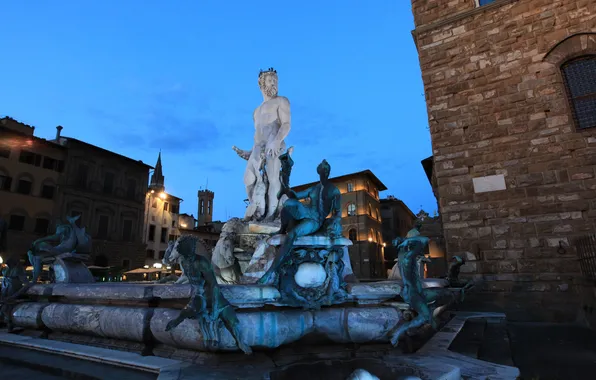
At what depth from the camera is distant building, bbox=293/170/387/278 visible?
3428 centimetres

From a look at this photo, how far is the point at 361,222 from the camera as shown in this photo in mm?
35031

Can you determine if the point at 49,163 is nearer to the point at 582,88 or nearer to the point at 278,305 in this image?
the point at 278,305

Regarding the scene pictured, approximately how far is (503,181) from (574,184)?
119 cm

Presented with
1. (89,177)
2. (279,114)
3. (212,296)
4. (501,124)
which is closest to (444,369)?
(212,296)

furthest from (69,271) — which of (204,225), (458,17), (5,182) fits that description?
(204,225)

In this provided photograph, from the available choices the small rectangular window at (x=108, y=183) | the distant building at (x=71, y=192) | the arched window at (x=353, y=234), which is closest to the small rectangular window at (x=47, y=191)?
the distant building at (x=71, y=192)

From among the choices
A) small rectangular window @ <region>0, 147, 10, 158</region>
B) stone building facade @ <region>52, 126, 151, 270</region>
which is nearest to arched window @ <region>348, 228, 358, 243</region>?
stone building facade @ <region>52, 126, 151, 270</region>

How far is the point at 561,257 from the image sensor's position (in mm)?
6504

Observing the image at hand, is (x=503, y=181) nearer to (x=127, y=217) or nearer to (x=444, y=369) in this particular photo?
(x=444, y=369)

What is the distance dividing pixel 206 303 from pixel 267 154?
4080mm

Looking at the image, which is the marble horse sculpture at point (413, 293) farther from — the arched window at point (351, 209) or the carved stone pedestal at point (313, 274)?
the arched window at point (351, 209)

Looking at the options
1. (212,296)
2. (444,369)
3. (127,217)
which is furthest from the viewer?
(127,217)

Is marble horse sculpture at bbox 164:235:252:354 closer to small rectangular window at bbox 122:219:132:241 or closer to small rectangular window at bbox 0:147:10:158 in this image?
small rectangular window at bbox 0:147:10:158

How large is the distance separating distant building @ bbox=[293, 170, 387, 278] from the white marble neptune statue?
1115 inches
